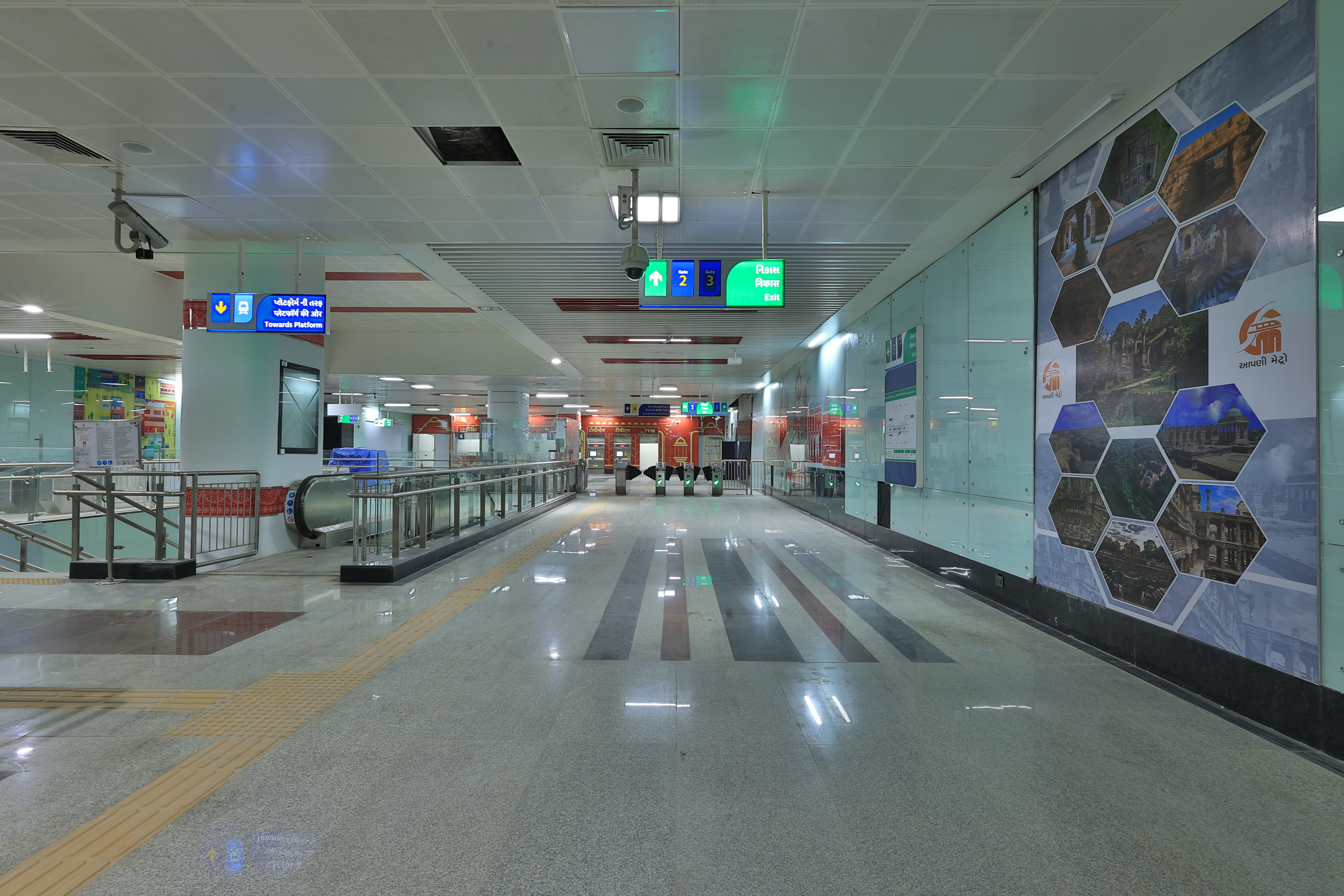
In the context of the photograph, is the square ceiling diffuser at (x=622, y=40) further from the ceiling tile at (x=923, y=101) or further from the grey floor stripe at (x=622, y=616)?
the grey floor stripe at (x=622, y=616)

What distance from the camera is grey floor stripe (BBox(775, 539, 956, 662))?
12.2ft

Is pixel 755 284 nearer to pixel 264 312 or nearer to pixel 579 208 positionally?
pixel 579 208

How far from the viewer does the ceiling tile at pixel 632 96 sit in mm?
3551

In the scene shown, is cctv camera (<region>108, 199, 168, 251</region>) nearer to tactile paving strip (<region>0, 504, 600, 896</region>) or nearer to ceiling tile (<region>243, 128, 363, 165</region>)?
ceiling tile (<region>243, 128, 363, 165</region>)

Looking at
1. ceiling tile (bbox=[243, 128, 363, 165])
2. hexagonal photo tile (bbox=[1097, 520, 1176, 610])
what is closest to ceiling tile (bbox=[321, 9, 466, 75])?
ceiling tile (bbox=[243, 128, 363, 165])

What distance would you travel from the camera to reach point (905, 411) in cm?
715

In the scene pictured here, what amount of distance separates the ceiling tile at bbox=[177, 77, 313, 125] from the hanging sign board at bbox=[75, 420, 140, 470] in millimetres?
8262

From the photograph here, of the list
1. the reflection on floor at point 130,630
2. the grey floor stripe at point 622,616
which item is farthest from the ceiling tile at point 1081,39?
the reflection on floor at point 130,630

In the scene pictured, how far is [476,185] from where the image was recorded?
4930 mm

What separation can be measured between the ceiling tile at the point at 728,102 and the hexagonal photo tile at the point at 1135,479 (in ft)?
9.71

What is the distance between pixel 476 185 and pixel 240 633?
3660 mm

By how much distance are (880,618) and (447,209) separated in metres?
4.95

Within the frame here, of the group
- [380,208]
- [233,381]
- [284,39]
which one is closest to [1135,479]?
[284,39]

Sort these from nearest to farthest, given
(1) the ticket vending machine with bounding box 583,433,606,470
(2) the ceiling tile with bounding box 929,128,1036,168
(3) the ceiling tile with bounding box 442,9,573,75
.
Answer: (3) the ceiling tile with bounding box 442,9,573,75 → (2) the ceiling tile with bounding box 929,128,1036,168 → (1) the ticket vending machine with bounding box 583,433,606,470
